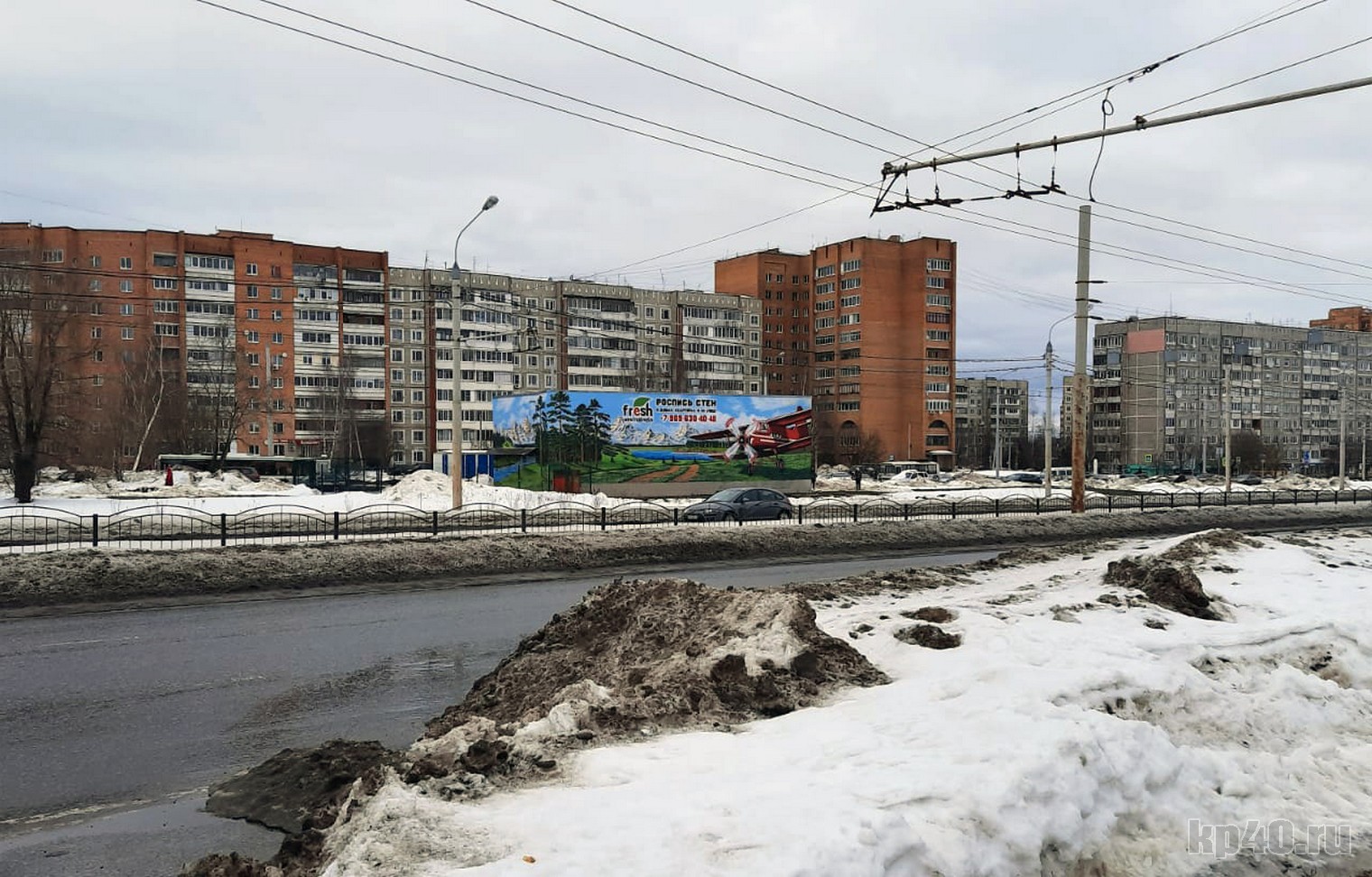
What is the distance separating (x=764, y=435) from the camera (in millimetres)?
48125

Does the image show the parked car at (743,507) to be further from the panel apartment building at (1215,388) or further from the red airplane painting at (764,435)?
the panel apartment building at (1215,388)

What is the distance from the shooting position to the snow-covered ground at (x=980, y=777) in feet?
13.0

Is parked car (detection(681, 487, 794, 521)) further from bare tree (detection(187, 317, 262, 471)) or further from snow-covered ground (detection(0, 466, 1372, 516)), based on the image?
bare tree (detection(187, 317, 262, 471))

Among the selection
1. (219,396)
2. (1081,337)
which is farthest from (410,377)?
(1081,337)

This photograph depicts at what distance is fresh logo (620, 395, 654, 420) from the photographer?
146 ft

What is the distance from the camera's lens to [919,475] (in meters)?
69.9

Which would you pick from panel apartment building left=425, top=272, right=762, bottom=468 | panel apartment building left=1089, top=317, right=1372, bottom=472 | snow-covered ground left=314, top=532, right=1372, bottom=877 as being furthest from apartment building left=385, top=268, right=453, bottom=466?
snow-covered ground left=314, top=532, right=1372, bottom=877

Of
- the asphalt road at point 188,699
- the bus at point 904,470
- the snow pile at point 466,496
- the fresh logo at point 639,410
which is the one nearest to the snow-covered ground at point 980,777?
the asphalt road at point 188,699

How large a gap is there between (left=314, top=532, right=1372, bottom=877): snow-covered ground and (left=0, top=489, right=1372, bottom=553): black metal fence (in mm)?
16897

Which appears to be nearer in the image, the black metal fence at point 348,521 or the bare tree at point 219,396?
the black metal fence at point 348,521

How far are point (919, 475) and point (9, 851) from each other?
2699 inches

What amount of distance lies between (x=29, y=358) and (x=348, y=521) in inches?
734

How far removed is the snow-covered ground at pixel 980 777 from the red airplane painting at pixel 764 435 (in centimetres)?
3888

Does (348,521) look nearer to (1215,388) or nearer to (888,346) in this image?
(888,346)
